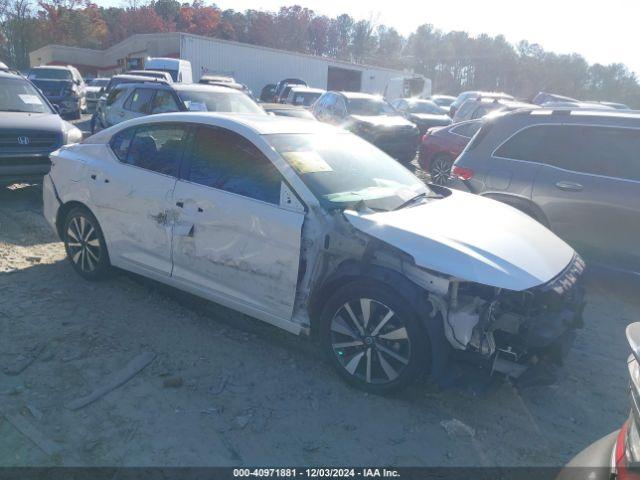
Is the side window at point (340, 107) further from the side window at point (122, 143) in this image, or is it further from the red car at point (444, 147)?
the side window at point (122, 143)

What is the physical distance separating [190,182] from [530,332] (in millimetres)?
2609

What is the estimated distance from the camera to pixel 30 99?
27.9 ft

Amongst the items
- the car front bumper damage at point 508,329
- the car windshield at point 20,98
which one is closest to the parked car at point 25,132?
the car windshield at point 20,98

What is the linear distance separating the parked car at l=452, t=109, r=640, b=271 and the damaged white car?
128cm

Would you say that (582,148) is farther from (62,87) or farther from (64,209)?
(62,87)

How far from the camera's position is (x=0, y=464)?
8.64 ft

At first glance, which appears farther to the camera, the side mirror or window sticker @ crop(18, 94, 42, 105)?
window sticker @ crop(18, 94, 42, 105)

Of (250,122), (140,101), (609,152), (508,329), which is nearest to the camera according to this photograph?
(508,329)

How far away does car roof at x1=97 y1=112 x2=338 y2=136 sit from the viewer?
397 cm

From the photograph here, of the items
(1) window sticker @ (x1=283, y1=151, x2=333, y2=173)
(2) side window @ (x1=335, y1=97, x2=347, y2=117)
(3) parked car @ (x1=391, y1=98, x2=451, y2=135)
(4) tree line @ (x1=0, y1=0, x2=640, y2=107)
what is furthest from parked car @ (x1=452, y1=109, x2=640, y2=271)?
(4) tree line @ (x1=0, y1=0, x2=640, y2=107)

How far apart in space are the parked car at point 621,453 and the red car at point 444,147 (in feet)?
29.5

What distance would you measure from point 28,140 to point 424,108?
13.3 m

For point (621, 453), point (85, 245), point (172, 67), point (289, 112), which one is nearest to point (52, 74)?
point (172, 67)

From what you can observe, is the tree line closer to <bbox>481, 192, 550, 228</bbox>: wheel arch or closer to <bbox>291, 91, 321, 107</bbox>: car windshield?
<bbox>291, 91, 321, 107</bbox>: car windshield
